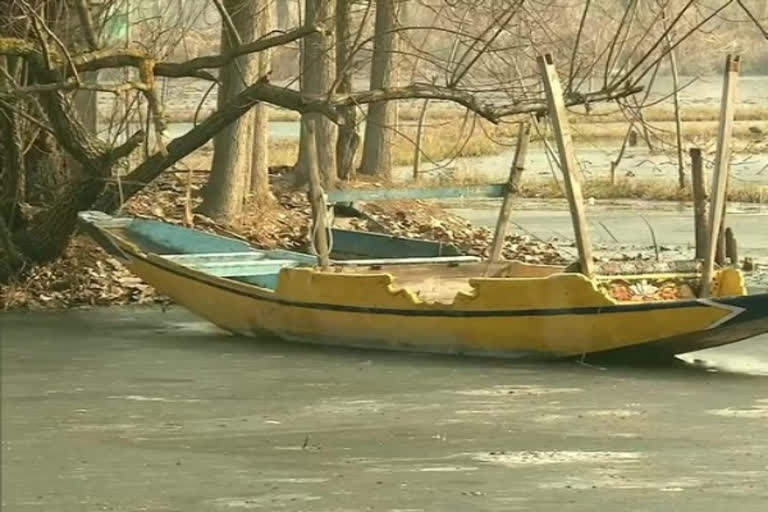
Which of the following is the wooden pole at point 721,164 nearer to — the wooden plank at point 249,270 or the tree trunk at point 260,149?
the wooden plank at point 249,270

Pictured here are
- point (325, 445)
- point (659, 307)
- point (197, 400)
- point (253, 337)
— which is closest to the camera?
point (325, 445)

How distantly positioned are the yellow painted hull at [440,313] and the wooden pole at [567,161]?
1.22 feet

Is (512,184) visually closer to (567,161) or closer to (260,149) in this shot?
(567,161)

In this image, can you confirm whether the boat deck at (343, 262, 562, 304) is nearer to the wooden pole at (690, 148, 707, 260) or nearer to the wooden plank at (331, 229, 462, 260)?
the wooden plank at (331, 229, 462, 260)

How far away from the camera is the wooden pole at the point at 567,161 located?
14312 millimetres

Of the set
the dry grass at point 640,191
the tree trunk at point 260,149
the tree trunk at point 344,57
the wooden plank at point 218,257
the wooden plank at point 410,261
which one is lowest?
the dry grass at point 640,191

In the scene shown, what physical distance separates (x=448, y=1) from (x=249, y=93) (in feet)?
6.90

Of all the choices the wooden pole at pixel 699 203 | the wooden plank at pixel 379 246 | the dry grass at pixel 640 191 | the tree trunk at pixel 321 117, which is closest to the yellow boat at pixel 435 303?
the wooden plank at pixel 379 246

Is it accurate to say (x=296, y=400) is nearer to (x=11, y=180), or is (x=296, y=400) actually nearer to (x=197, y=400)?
(x=197, y=400)

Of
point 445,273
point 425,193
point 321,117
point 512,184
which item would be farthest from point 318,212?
Result: point 321,117

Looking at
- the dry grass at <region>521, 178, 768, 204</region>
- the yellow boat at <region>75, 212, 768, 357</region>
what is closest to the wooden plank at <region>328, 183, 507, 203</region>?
the yellow boat at <region>75, 212, 768, 357</region>

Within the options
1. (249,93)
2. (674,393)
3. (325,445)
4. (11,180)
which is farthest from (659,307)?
(11,180)

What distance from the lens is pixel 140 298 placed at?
1850 centimetres

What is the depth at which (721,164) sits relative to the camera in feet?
45.8
